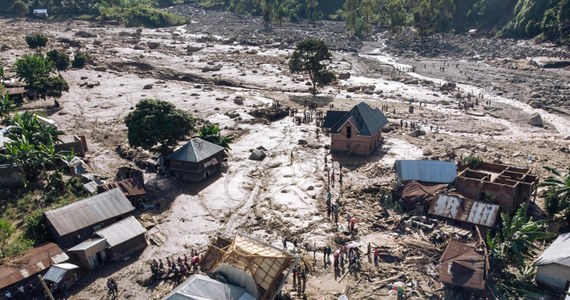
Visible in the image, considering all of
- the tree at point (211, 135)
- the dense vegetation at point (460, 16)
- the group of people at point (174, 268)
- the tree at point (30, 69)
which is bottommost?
the group of people at point (174, 268)

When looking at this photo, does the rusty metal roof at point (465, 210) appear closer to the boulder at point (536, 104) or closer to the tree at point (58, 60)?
the boulder at point (536, 104)

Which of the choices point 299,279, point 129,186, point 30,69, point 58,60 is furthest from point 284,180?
point 58,60

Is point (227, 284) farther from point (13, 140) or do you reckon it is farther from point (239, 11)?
point (239, 11)

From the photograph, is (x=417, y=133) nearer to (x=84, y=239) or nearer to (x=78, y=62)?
(x=84, y=239)

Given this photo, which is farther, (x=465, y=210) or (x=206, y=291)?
(x=465, y=210)

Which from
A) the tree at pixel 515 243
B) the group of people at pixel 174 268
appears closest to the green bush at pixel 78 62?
the group of people at pixel 174 268

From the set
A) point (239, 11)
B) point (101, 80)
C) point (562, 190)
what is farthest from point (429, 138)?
point (239, 11)
